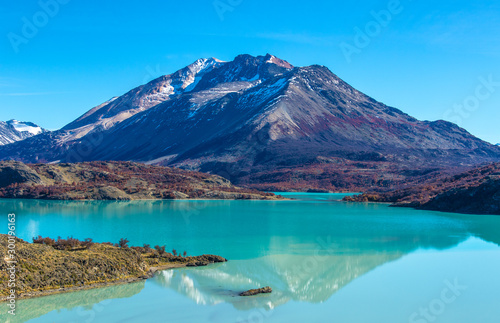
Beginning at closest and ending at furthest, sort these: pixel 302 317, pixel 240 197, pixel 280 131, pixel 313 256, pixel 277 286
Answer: pixel 302 317 → pixel 277 286 → pixel 313 256 → pixel 240 197 → pixel 280 131

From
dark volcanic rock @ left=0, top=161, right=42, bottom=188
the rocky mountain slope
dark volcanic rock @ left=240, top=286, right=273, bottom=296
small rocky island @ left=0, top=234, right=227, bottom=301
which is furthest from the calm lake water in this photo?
dark volcanic rock @ left=0, top=161, right=42, bottom=188

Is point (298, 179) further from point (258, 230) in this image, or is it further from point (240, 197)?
point (258, 230)

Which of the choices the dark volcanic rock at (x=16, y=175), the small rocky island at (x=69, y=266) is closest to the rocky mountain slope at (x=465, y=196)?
the small rocky island at (x=69, y=266)

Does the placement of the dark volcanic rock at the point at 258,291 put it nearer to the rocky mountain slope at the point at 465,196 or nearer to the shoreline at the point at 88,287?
the shoreline at the point at 88,287

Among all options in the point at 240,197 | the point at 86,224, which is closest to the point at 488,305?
the point at 86,224

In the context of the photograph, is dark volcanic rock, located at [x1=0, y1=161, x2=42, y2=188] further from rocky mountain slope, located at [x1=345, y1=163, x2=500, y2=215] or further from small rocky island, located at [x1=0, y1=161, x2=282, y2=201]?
rocky mountain slope, located at [x1=345, y1=163, x2=500, y2=215]

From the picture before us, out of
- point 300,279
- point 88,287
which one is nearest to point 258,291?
point 300,279
